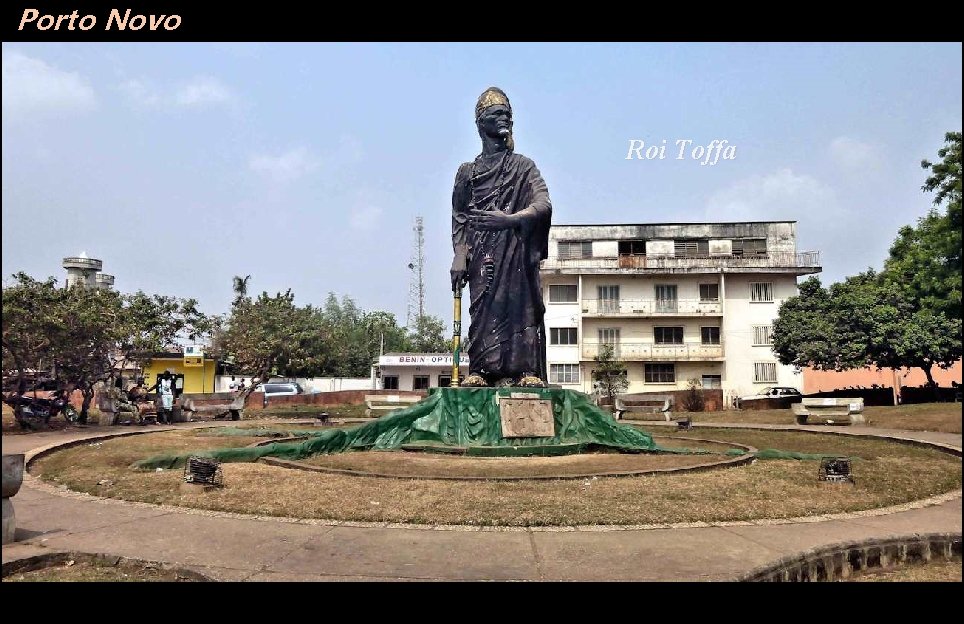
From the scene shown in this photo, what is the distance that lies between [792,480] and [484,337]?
7.18 meters

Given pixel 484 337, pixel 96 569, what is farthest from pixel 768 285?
pixel 96 569

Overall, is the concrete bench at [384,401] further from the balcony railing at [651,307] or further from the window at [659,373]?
the window at [659,373]

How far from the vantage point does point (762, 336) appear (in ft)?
132

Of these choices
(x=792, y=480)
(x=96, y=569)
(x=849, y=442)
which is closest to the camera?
(x=96, y=569)

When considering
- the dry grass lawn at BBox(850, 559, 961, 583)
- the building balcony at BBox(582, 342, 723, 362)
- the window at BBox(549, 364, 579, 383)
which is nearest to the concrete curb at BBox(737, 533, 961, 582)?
the dry grass lawn at BBox(850, 559, 961, 583)

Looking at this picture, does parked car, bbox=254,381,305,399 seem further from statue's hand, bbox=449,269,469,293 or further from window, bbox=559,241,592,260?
statue's hand, bbox=449,269,469,293

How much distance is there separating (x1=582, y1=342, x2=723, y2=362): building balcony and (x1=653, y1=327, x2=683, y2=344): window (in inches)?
16.1

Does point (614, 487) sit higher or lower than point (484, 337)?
lower

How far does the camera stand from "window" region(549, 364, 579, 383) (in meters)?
41.0

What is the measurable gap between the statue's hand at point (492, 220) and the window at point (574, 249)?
28469 millimetres

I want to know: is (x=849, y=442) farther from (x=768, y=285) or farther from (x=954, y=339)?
(x=768, y=285)

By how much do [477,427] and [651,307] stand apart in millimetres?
30082

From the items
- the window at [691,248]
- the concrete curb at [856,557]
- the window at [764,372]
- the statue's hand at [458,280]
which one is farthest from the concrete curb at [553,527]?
the window at [691,248]

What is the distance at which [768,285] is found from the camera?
4050 cm
